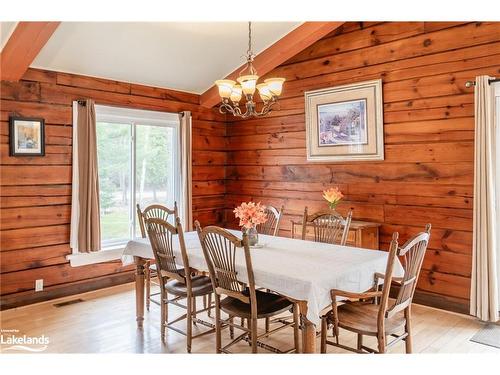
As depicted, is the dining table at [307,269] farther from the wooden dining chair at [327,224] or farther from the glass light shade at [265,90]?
the glass light shade at [265,90]

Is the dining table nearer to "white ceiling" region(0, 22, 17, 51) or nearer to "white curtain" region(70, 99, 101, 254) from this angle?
"white curtain" region(70, 99, 101, 254)

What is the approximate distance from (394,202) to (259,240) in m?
1.59

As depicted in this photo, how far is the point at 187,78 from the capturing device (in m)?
5.01

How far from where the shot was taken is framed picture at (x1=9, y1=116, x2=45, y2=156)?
152 inches

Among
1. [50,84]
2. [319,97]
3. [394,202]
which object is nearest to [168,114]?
[50,84]

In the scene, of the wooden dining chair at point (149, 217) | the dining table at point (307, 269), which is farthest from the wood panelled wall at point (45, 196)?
the dining table at point (307, 269)

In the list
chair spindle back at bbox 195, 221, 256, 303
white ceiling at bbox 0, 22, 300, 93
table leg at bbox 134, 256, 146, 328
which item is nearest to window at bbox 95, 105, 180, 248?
white ceiling at bbox 0, 22, 300, 93

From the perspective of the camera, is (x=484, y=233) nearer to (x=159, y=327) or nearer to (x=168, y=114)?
(x=159, y=327)

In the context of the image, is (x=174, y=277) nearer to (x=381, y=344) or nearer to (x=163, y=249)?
(x=163, y=249)

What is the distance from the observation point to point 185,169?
5191mm
